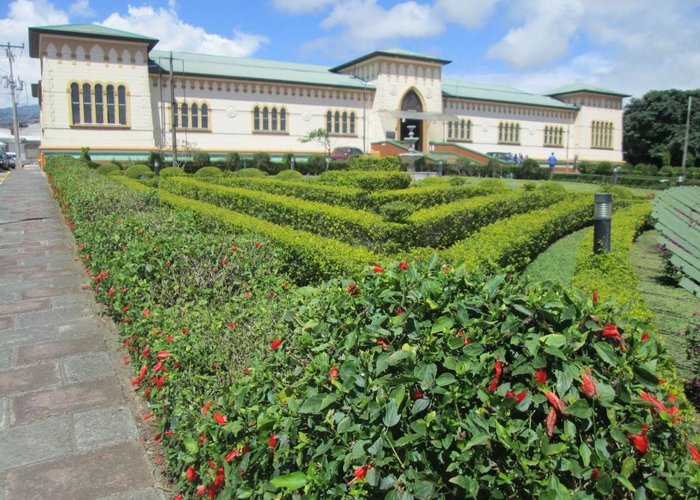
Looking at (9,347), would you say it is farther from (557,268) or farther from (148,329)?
(557,268)

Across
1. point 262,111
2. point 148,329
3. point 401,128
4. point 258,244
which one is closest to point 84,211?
point 258,244

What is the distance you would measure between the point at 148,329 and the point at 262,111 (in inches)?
1445

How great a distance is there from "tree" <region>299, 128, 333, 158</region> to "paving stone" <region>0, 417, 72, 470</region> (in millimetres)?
34916

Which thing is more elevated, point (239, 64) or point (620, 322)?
point (239, 64)

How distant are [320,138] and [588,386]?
129 feet

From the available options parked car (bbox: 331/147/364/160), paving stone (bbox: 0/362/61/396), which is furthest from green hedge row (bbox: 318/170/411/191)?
parked car (bbox: 331/147/364/160)

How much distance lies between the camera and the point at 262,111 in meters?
38.5

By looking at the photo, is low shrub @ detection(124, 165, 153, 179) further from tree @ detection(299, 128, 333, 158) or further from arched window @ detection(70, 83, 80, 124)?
tree @ detection(299, 128, 333, 158)

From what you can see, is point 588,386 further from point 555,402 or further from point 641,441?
point 641,441

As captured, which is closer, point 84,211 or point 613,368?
point 613,368

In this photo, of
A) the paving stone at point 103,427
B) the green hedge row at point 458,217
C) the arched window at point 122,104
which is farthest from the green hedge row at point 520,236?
the arched window at point 122,104

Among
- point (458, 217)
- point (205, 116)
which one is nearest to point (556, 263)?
point (458, 217)

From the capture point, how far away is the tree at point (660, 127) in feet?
174

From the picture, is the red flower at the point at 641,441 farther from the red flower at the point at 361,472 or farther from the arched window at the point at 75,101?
the arched window at the point at 75,101
